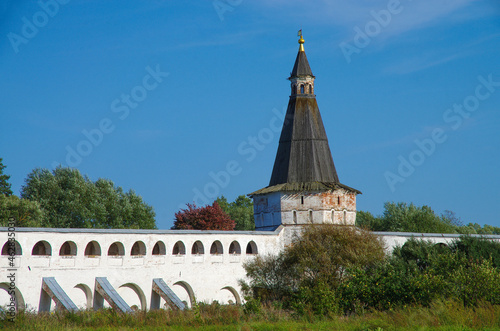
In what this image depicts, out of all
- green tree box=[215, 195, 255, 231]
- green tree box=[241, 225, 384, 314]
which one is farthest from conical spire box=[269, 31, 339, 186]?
green tree box=[215, 195, 255, 231]

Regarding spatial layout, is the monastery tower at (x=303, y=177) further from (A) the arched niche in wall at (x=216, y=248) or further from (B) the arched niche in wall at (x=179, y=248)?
(B) the arched niche in wall at (x=179, y=248)

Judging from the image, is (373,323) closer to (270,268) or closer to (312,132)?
(270,268)

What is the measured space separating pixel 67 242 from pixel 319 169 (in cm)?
1567

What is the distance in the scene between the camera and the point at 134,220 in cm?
5531

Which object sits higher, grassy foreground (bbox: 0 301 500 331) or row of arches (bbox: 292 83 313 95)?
row of arches (bbox: 292 83 313 95)

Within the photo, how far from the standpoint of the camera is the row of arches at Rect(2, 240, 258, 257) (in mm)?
26781

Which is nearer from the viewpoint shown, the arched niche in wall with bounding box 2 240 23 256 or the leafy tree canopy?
the arched niche in wall with bounding box 2 240 23 256

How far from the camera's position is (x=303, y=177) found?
37.1 meters

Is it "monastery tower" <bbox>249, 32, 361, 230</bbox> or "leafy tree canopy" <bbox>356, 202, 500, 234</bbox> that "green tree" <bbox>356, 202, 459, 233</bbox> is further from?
"monastery tower" <bbox>249, 32, 361, 230</bbox>

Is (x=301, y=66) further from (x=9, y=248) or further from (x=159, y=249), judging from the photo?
(x=9, y=248)

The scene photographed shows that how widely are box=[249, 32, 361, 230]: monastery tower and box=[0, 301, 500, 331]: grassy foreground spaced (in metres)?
13.7

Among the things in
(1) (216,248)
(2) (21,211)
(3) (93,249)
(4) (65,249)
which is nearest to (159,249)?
(3) (93,249)

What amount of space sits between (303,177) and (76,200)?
22285 mm

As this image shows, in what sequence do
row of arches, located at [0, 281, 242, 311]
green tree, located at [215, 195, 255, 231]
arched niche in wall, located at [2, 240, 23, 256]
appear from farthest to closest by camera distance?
green tree, located at [215, 195, 255, 231], row of arches, located at [0, 281, 242, 311], arched niche in wall, located at [2, 240, 23, 256]
